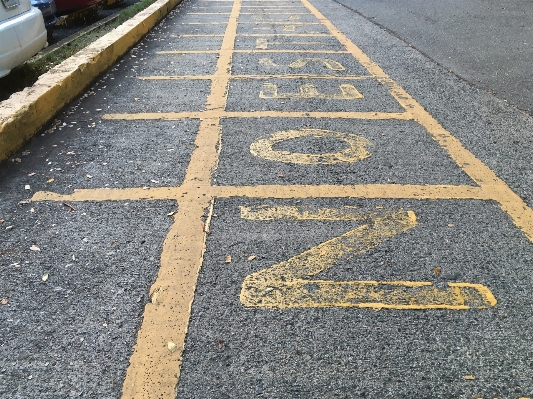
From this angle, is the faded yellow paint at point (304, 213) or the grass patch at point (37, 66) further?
the grass patch at point (37, 66)

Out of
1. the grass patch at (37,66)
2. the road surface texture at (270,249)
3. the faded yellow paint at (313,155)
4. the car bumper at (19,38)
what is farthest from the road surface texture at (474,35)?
the grass patch at (37,66)

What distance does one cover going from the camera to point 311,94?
17.8 ft

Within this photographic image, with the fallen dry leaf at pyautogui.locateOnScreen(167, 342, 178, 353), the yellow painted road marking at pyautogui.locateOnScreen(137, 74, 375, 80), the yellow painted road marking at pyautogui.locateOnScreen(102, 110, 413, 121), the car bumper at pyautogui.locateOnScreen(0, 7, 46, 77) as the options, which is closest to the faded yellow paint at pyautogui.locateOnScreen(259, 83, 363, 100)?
the yellow painted road marking at pyautogui.locateOnScreen(137, 74, 375, 80)

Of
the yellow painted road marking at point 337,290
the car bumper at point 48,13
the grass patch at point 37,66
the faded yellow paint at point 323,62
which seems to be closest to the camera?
the yellow painted road marking at point 337,290

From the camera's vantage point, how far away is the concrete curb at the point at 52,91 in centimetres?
391

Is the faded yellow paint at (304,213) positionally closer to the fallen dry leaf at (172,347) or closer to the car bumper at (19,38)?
the fallen dry leaf at (172,347)

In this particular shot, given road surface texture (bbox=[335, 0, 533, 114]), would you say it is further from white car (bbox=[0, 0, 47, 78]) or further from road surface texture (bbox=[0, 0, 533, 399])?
white car (bbox=[0, 0, 47, 78])

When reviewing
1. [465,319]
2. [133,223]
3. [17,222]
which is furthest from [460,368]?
[17,222]

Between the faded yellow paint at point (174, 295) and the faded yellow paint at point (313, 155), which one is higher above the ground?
the faded yellow paint at point (174, 295)

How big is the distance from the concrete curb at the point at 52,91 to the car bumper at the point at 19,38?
0.28m

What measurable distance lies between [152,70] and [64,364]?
489cm

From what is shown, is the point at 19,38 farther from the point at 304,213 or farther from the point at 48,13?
the point at 304,213

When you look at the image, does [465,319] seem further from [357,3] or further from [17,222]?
[357,3]

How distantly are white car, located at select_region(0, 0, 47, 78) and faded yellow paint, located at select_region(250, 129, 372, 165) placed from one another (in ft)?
8.27
